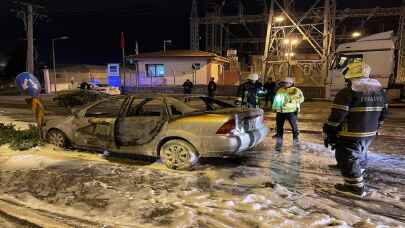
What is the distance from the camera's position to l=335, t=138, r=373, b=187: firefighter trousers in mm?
4672

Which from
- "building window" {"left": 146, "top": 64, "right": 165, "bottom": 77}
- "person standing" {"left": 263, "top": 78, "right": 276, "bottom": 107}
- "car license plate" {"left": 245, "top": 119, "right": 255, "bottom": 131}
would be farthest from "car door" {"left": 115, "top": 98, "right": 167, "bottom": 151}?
"building window" {"left": 146, "top": 64, "right": 165, "bottom": 77}

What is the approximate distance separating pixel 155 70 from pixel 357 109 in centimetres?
2559

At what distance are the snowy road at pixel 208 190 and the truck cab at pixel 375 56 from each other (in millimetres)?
11520

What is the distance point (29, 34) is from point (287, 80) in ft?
97.9

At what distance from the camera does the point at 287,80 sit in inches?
325

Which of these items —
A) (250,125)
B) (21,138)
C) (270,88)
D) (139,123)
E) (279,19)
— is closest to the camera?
(250,125)

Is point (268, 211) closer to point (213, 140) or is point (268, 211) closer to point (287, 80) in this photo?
point (213, 140)

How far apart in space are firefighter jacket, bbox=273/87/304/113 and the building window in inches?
849

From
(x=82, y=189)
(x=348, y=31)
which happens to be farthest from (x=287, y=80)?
(x=348, y=31)

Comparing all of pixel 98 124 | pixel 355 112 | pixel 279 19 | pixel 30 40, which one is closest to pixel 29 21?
pixel 30 40

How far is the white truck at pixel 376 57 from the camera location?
17.5 m

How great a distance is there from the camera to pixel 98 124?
6.83 meters

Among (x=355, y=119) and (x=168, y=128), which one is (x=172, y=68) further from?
(x=355, y=119)

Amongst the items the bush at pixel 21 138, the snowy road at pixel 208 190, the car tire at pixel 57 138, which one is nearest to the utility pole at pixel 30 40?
the bush at pixel 21 138
